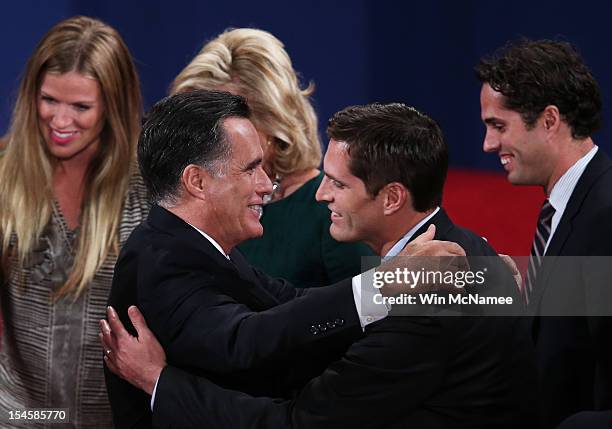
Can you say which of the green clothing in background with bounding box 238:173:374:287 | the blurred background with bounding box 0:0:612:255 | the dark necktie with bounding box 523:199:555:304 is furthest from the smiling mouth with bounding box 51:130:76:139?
the blurred background with bounding box 0:0:612:255

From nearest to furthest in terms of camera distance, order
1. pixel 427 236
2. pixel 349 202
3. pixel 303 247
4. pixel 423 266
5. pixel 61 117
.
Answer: pixel 423 266
pixel 427 236
pixel 349 202
pixel 61 117
pixel 303 247

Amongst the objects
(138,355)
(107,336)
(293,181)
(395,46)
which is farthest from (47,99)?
Answer: (395,46)

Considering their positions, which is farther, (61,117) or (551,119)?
(551,119)

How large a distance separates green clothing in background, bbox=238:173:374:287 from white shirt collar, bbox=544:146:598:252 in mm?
514

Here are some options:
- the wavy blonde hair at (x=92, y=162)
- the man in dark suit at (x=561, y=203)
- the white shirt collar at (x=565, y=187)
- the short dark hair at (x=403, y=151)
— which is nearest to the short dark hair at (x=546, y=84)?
the man in dark suit at (x=561, y=203)

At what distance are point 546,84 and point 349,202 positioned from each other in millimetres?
979

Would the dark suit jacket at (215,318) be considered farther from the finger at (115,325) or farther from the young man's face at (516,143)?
the young man's face at (516,143)

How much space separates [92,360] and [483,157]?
505 cm

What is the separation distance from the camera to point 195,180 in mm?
2223

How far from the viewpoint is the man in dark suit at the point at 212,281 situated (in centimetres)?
204

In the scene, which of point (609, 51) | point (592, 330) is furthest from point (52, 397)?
point (609, 51)

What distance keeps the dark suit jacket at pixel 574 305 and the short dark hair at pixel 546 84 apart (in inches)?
14.5

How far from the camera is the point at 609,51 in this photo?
656cm

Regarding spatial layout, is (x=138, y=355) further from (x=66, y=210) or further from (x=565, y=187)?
(x=565, y=187)
